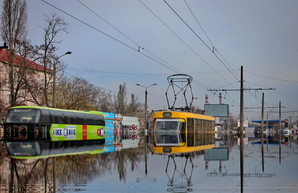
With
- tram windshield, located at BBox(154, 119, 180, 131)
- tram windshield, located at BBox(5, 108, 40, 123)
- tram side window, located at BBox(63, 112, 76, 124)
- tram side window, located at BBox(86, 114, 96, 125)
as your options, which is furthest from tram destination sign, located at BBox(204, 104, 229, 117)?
tram windshield, located at BBox(5, 108, 40, 123)

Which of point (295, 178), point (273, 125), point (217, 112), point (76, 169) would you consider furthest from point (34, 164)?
point (273, 125)

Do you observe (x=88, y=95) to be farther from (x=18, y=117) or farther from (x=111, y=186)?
(x=111, y=186)

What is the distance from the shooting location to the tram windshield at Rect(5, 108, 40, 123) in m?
39.9

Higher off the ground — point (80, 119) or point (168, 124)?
point (80, 119)

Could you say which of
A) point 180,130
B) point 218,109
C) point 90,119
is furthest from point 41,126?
point 218,109

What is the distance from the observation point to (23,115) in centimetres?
4034

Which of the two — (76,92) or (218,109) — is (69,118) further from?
(218,109)

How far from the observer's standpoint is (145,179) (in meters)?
14.2

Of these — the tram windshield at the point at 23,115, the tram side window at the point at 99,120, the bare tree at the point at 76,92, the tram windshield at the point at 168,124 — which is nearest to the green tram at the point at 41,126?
the tram windshield at the point at 23,115

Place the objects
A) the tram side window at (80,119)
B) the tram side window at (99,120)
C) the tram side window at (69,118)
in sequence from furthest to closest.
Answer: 1. the tram side window at (99,120)
2. the tram side window at (80,119)
3. the tram side window at (69,118)

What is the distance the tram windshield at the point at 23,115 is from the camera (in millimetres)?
39906

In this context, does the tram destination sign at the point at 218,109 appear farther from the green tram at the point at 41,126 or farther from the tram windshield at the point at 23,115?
the tram windshield at the point at 23,115

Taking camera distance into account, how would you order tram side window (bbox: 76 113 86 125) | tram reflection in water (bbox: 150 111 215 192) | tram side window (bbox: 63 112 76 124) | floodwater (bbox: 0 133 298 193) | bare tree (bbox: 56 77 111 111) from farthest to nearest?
1. bare tree (bbox: 56 77 111 111)
2. tram side window (bbox: 76 113 86 125)
3. tram side window (bbox: 63 112 76 124)
4. tram reflection in water (bbox: 150 111 215 192)
5. floodwater (bbox: 0 133 298 193)

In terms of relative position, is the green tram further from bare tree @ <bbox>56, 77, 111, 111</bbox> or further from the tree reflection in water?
bare tree @ <bbox>56, 77, 111, 111</bbox>
